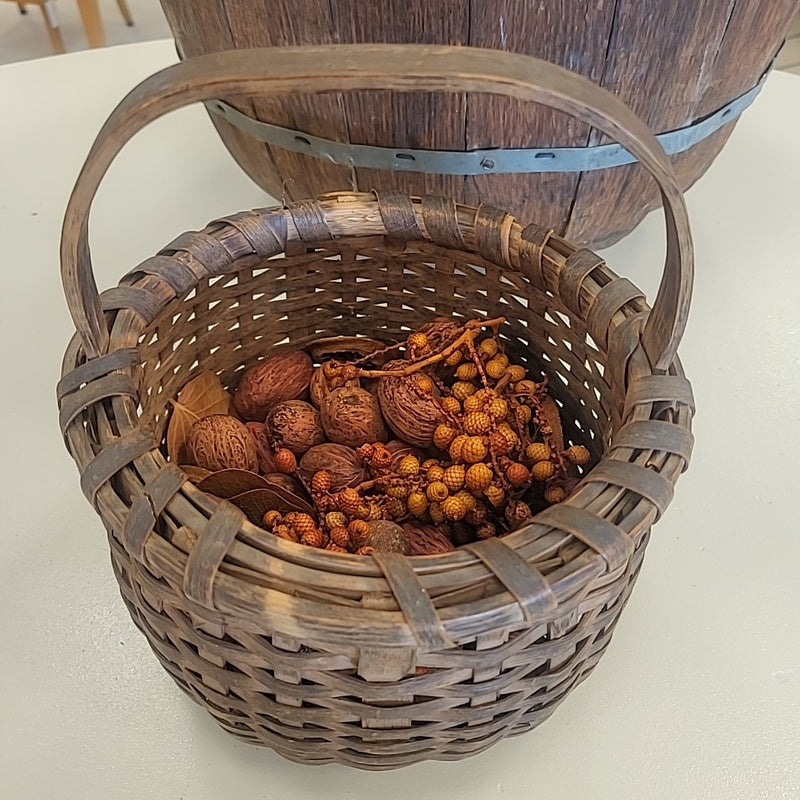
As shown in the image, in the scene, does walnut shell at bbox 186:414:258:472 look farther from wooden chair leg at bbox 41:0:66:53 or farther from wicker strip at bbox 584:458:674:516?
wooden chair leg at bbox 41:0:66:53

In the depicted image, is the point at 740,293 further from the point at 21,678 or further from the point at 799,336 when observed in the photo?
the point at 21,678

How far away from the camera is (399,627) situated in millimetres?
341

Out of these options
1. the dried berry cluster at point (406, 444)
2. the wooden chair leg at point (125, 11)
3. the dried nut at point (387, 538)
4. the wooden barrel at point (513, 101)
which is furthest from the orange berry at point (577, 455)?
the wooden chair leg at point (125, 11)

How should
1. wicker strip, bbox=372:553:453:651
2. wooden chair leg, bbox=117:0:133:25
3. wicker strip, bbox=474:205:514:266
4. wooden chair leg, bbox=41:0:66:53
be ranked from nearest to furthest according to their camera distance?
wicker strip, bbox=372:553:453:651 → wicker strip, bbox=474:205:514:266 → wooden chair leg, bbox=41:0:66:53 → wooden chair leg, bbox=117:0:133:25

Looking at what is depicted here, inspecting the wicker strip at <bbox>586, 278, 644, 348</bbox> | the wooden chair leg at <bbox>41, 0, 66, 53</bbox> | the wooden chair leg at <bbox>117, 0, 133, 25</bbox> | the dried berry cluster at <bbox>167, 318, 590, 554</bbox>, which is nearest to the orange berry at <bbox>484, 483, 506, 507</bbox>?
the dried berry cluster at <bbox>167, 318, 590, 554</bbox>

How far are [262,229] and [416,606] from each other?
292mm

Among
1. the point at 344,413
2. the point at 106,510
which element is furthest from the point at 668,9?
the point at 106,510

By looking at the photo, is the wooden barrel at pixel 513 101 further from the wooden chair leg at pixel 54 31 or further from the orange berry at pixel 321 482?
the wooden chair leg at pixel 54 31

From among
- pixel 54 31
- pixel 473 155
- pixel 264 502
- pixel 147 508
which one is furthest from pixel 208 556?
pixel 54 31

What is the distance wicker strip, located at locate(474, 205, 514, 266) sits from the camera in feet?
1.78

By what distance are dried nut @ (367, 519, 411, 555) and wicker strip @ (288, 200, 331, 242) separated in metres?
0.19

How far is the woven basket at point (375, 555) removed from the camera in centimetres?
35

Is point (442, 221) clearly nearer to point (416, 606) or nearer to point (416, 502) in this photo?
point (416, 502)

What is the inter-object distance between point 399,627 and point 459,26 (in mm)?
369
